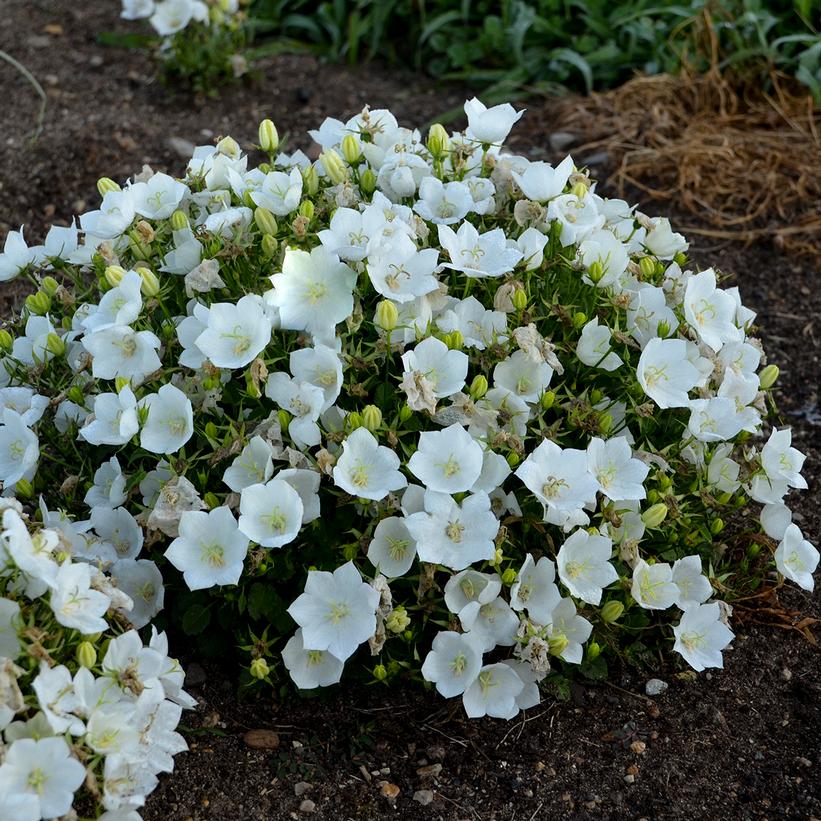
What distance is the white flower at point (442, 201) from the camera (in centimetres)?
278

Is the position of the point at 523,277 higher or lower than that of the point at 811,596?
higher

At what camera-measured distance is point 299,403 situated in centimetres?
246

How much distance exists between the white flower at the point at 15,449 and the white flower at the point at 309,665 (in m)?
0.71

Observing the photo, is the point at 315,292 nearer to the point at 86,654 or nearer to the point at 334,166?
the point at 334,166

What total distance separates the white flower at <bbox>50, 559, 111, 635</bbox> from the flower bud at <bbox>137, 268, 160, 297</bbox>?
0.68 m

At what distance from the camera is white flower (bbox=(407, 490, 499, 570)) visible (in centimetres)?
237

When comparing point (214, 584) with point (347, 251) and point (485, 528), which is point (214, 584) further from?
point (347, 251)

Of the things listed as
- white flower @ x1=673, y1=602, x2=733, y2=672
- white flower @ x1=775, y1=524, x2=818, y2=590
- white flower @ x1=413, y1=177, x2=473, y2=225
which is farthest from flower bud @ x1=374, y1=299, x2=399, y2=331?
white flower @ x1=775, y1=524, x2=818, y2=590

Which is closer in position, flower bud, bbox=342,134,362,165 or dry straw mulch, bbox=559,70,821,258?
flower bud, bbox=342,134,362,165

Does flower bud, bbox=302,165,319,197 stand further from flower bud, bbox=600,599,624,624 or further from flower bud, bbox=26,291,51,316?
flower bud, bbox=600,599,624,624

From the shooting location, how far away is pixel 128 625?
2.42 metres

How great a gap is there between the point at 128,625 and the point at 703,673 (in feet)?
4.71

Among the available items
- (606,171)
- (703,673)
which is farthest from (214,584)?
(606,171)

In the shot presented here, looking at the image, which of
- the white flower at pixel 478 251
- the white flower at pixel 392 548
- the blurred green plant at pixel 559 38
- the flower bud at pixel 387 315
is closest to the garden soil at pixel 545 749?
the white flower at pixel 392 548
